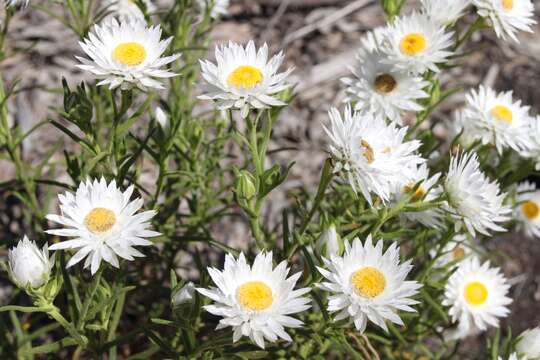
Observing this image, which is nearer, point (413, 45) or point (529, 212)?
point (413, 45)

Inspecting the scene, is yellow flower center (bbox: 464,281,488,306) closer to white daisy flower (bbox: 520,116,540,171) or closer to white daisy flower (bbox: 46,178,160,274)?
white daisy flower (bbox: 520,116,540,171)

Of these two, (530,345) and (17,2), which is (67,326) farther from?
(530,345)

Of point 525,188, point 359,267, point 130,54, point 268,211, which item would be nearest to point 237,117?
point 268,211

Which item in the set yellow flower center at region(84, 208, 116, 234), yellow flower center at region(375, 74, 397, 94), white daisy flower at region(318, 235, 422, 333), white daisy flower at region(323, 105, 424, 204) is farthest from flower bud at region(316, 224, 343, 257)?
yellow flower center at region(375, 74, 397, 94)

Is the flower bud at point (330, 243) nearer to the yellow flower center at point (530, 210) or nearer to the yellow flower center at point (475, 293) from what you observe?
the yellow flower center at point (475, 293)

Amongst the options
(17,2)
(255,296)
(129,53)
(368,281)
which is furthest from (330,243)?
(17,2)

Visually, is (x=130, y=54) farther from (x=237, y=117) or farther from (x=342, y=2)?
(x=342, y=2)
